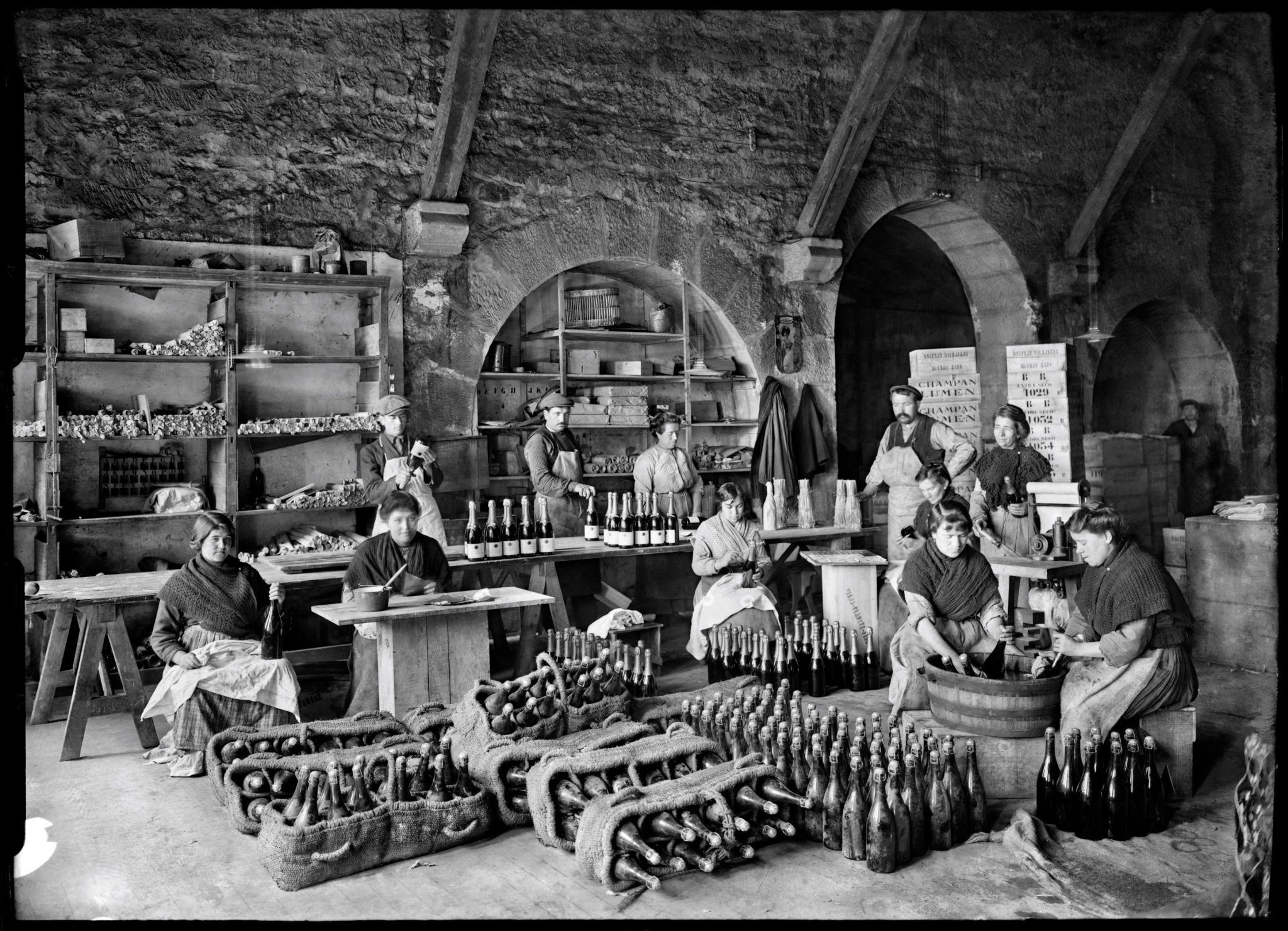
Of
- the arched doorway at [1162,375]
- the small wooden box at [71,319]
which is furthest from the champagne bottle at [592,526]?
the arched doorway at [1162,375]

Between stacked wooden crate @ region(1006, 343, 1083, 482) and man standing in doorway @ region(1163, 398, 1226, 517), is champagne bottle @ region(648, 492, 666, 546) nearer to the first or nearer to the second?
stacked wooden crate @ region(1006, 343, 1083, 482)

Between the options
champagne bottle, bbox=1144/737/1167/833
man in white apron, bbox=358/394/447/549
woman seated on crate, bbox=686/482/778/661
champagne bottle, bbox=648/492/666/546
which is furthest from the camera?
champagne bottle, bbox=648/492/666/546

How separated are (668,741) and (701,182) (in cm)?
598

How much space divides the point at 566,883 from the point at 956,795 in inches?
58.8

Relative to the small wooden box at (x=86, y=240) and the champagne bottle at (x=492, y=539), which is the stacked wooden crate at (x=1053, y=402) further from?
the small wooden box at (x=86, y=240)

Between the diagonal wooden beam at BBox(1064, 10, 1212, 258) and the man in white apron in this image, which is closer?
the man in white apron

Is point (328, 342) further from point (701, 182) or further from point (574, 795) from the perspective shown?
point (574, 795)

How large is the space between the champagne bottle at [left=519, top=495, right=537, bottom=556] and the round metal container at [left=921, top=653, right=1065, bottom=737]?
10.5 feet

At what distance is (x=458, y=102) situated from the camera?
24.0 feet

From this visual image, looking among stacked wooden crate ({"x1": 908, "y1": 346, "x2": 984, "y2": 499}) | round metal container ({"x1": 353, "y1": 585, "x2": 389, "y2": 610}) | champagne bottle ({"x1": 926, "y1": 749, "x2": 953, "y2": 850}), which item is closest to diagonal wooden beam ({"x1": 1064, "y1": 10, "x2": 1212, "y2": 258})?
stacked wooden crate ({"x1": 908, "y1": 346, "x2": 984, "y2": 499})

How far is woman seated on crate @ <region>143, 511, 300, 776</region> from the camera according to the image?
16.4 ft

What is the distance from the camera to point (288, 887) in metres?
3.69

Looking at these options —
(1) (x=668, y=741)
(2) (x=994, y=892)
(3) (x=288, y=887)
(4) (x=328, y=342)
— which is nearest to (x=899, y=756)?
(2) (x=994, y=892)

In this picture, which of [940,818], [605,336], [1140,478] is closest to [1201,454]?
[1140,478]
